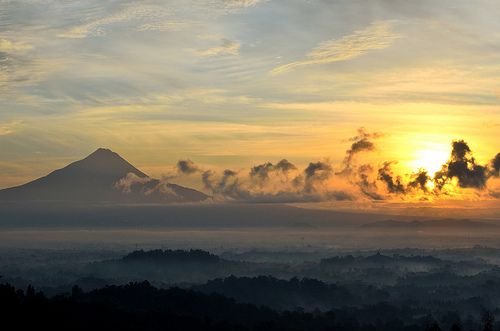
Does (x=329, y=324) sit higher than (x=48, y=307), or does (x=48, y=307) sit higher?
(x=48, y=307)

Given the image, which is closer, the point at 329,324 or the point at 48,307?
the point at 48,307

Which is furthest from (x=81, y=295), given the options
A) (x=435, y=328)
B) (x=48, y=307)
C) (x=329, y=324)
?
(x=435, y=328)

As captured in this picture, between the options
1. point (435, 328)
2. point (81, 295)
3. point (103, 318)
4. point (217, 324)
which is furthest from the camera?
point (81, 295)

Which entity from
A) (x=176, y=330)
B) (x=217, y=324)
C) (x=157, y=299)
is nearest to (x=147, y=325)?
(x=176, y=330)

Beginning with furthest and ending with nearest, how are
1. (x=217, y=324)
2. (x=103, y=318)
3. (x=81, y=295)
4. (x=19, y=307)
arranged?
(x=81, y=295) → (x=217, y=324) → (x=103, y=318) → (x=19, y=307)

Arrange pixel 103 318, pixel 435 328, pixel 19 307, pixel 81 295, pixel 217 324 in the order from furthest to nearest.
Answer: pixel 81 295 < pixel 217 324 < pixel 103 318 < pixel 19 307 < pixel 435 328

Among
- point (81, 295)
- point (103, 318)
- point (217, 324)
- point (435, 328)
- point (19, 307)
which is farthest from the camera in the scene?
point (81, 295)

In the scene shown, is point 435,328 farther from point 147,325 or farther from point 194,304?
point 194,304

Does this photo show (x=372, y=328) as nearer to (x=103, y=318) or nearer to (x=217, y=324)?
(x=217, y=324)

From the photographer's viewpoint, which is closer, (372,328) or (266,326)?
(266,326)
